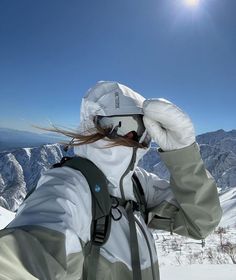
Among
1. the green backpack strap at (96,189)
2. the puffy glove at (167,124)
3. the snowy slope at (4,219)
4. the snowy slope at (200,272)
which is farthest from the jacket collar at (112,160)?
the snowy slope at (4,219)

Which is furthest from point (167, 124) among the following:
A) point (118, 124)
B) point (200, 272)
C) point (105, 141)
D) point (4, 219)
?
point (4, 219)

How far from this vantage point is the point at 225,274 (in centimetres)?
468

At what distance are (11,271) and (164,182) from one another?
72.7 inches

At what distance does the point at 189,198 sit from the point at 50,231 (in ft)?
4.19

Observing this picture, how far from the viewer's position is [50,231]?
49.7 inches

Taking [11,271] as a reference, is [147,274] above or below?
below

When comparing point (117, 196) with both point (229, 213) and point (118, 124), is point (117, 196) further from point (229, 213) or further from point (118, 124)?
point (229, 213)

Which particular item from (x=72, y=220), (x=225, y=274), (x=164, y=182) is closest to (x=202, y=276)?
(x=225, y=274)

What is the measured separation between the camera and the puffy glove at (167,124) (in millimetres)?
2107

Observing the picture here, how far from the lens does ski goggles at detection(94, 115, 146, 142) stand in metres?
2.04

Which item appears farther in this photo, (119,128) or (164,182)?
(164,182)

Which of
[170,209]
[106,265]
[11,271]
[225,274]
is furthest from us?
[225,274]

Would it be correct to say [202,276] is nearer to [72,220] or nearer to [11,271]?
[72,220]

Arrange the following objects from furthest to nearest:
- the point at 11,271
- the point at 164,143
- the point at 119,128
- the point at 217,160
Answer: the point at 217,160, the point at 164,143, the point at 119,128, the point at 11,271
